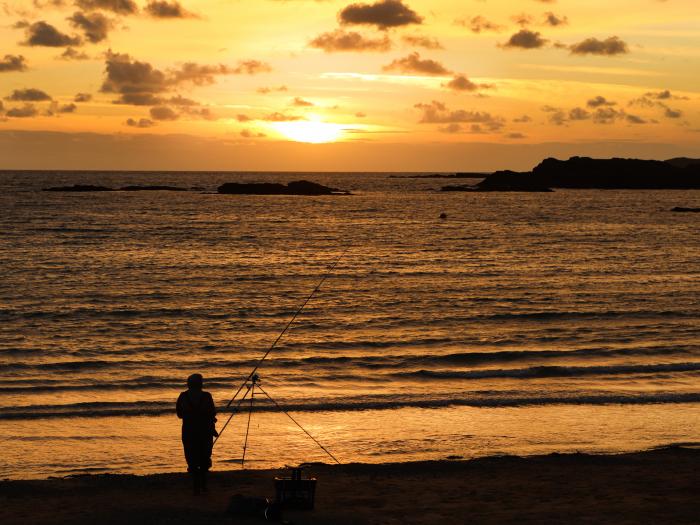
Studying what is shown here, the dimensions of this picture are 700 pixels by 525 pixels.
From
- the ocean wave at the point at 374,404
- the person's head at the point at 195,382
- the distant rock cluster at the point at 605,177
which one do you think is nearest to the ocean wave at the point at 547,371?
the ocean wave at the point at 374,404

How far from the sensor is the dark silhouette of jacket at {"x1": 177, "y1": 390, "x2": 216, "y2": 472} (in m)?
11.0

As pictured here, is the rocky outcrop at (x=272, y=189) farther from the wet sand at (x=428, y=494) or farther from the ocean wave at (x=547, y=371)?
the wet sand at (x=428, y=494)

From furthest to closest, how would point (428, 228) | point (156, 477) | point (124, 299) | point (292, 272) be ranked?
1. point (428, 228)
2. point (292, 272)
3. point (124, 299)
4. point (156, 477)

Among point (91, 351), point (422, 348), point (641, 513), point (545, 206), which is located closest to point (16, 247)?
point (91, 351)

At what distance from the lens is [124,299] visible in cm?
3225

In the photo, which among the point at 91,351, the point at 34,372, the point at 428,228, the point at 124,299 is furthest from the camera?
the point at 428,228

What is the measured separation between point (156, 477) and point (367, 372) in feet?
29.2

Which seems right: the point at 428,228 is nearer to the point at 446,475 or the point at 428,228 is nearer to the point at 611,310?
the point at 611,310

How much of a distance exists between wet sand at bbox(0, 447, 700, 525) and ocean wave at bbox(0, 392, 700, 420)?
401 centimetres

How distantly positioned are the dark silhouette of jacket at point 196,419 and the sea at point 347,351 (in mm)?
2345

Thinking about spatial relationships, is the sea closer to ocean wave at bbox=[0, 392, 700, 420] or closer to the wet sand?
ocean wave at bbox=[0, 392, 700, 420]

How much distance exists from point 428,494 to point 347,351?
38.5 feet

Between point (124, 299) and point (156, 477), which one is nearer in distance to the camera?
point (156, 477)

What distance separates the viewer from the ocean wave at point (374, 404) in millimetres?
16594
